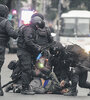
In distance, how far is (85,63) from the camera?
9.93 meters

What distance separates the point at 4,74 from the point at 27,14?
21.6m

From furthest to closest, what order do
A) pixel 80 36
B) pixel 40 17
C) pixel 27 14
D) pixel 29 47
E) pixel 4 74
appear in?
pixel 27 14 → pixel 80 36 → pixel 4 74 → pixel 40 17 → pixel 29 47

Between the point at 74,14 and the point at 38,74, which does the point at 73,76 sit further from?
the point at 74,14

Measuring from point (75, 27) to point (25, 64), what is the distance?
19.7m

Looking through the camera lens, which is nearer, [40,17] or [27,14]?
[40,17]

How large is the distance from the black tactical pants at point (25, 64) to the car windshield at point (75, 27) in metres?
19.2

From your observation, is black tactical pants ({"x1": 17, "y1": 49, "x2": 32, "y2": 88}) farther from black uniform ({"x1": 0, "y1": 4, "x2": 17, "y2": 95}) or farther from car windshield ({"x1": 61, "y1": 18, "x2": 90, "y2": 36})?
car windshield ({"x1": 61, "y1": 18, "x2": 90, "y2": 36})

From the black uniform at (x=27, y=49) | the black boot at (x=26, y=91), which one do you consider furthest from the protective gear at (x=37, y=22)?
the black boot at (x=26, y=91)

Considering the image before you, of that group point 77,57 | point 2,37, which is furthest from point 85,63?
point 2,37

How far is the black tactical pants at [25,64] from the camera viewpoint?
9883 mm

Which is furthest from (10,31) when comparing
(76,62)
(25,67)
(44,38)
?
(44,38)

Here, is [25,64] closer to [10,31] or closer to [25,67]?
[25,67]

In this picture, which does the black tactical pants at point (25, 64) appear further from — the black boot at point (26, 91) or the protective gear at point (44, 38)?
the protective gear at point (44, 38)

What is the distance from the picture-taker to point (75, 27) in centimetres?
2941
